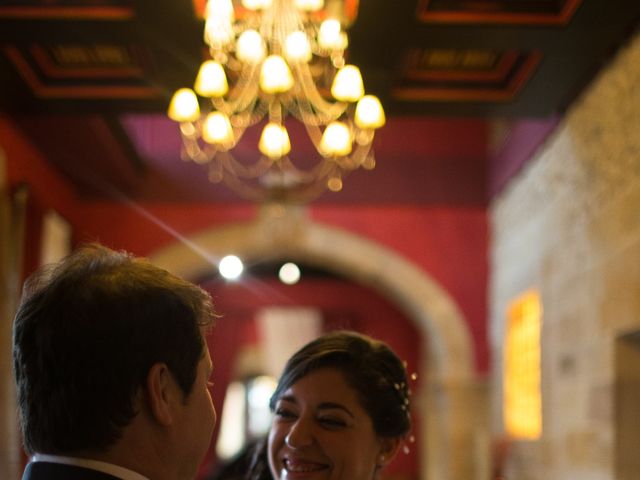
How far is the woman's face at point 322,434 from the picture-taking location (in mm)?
2498

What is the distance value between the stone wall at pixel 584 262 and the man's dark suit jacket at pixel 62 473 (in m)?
4.39

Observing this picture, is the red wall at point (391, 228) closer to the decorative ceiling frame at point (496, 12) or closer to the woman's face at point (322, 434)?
the decorative ceiling frame at point (496, 12)

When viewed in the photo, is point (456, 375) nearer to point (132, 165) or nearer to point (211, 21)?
point (132, 165)

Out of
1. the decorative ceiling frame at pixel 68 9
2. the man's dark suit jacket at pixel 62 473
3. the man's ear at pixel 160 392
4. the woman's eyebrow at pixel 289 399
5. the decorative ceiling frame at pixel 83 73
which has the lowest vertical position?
the man's dark suit jacket at pixel 62 473

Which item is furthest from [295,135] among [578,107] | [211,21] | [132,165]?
[211,21]

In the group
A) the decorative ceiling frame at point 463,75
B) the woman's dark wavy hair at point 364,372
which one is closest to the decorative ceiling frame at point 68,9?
the decorative ceiling frame at point 463,75

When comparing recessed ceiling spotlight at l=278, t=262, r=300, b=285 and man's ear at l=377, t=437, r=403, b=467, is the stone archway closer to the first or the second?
recessed ceiling spotlight at l=278, t=262, r=300, b=285

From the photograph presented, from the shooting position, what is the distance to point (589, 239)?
6.41m

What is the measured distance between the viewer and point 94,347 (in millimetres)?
1392

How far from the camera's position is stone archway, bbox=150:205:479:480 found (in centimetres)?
977

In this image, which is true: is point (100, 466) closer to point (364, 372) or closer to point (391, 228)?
point (364, 372)

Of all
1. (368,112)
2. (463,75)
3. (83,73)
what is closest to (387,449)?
(368,112)

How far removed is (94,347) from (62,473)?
17 cm

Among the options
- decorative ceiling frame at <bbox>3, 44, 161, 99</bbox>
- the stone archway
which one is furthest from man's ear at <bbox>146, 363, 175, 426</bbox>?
the stone archway
